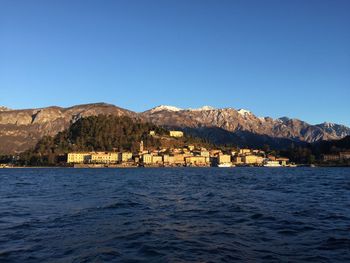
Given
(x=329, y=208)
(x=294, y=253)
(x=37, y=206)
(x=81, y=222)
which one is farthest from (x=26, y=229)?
(x=329, y=208)

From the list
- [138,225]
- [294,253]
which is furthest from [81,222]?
[294,253]

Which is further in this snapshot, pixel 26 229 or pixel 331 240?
pixel 26 229

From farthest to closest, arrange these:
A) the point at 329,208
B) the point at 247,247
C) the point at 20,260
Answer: the point at 329,208 < the point at 247,247 < the point at 20,260

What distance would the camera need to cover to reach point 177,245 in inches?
778

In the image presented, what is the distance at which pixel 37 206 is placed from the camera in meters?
35.2

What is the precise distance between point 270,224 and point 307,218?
3842 millimetres

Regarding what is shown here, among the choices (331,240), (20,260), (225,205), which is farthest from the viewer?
(225,205)

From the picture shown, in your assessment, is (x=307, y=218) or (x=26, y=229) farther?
(x=307, y=218)

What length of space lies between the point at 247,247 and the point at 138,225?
8216mm

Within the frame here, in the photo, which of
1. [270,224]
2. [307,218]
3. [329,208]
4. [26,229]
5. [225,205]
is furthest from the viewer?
[225,205]

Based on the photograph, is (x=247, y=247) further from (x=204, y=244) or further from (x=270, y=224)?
(x=270, y=224)

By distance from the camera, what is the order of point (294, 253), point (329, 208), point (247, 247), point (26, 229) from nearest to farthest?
point (294, 253), point (247, 247), point (26, 229), point (329, 208)

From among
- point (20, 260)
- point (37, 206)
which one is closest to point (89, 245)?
point (20, 260)

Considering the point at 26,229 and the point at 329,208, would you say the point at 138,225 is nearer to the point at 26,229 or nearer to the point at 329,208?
the point at 26,229
